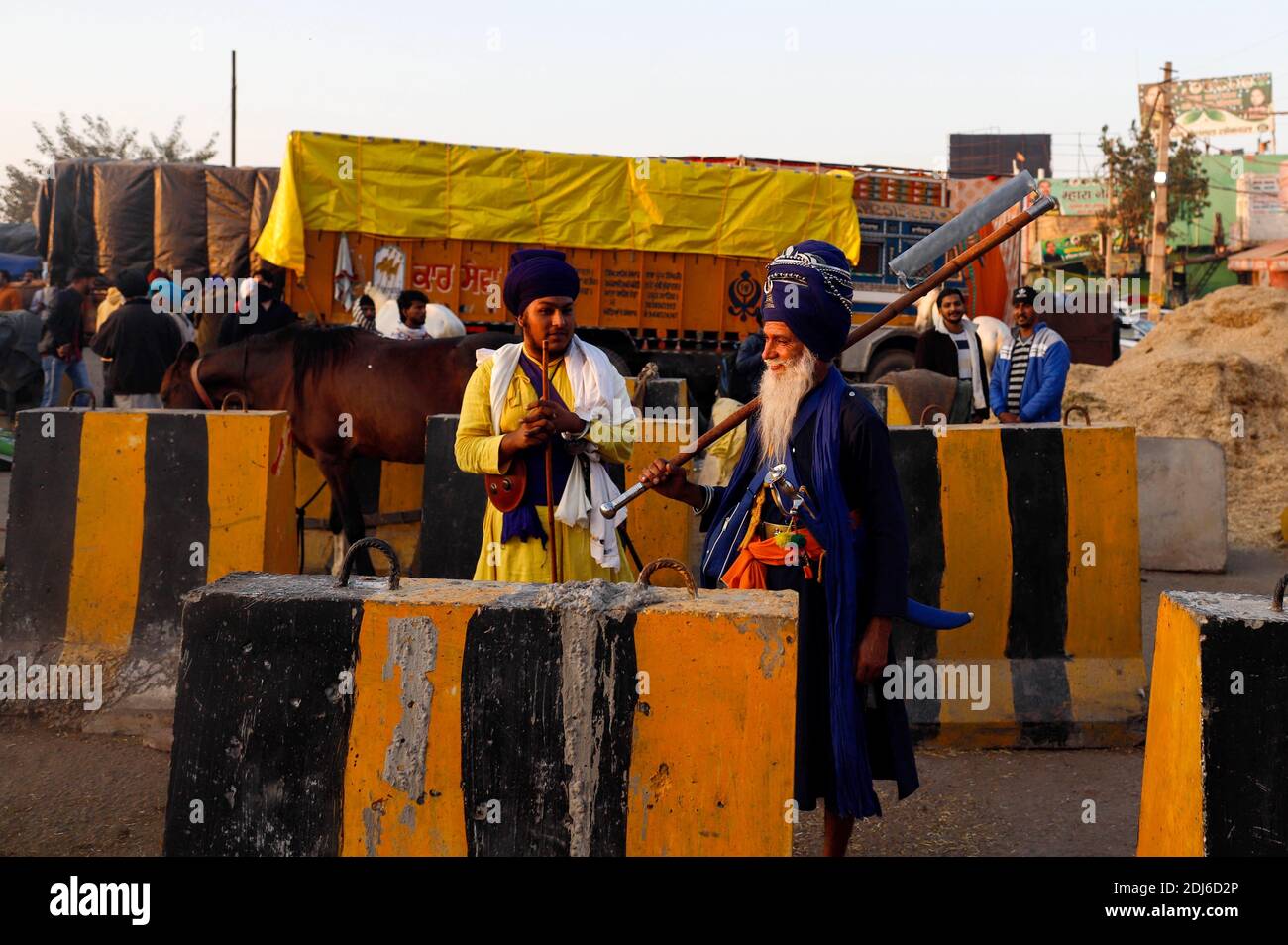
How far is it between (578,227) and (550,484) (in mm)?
11689

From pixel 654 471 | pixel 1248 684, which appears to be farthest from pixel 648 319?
pixel 1248 684

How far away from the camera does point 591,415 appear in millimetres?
4062

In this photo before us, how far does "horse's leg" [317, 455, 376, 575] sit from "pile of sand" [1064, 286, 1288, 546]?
713 centimetres

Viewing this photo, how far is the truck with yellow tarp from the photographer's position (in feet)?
47.0

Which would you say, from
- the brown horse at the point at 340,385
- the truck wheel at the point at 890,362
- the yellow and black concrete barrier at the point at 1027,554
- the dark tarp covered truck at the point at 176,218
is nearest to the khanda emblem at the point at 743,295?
the truck wheel at the point at 890,362

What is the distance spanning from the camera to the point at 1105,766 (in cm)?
514

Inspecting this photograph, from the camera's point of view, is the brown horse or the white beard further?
the brown horse

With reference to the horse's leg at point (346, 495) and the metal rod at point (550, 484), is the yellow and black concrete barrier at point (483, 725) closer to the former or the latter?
the metal rod at point (550, 484)

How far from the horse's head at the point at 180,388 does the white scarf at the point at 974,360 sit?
544cm

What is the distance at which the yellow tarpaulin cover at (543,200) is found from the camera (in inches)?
559
